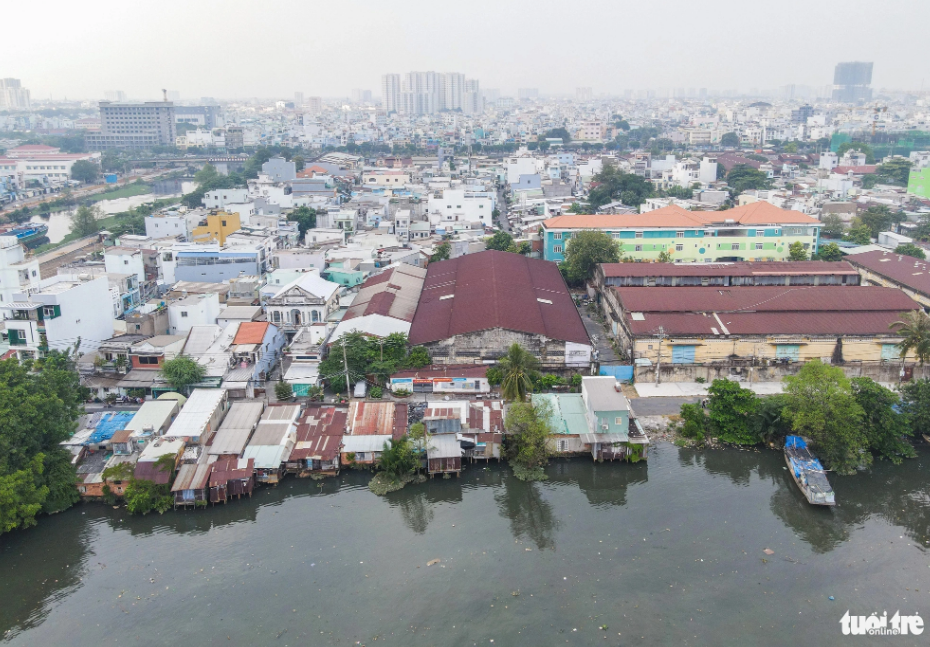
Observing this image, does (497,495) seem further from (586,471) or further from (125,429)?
(125,429)

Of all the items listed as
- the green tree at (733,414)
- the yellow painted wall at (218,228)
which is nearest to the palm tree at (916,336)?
the green tree at (733,414)

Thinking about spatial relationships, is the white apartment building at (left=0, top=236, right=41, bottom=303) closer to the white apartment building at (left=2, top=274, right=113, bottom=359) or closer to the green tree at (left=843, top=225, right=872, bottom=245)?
the white apartment building at (left=2, top=274, right=113, bottom=359)

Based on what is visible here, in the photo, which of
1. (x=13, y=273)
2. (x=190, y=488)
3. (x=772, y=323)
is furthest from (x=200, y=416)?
(x=772, y=323)

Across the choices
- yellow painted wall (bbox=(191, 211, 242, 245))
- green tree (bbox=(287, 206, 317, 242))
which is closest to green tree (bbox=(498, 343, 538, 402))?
yellow painted wall (bbox=(191, 211, 242, 245))

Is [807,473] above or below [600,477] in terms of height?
above

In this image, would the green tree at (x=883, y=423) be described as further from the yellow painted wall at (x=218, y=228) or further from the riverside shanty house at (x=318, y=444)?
the yellow painted wall at (x=218, y=228)

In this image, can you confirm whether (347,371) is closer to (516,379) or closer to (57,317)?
(516,379)

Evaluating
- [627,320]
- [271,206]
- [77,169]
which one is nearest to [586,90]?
[77,169]
